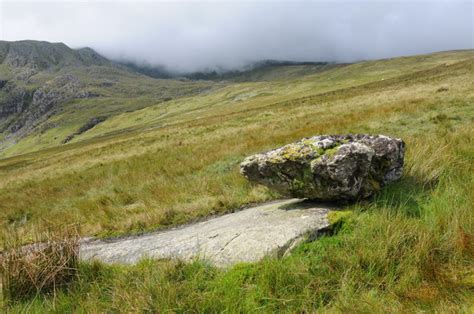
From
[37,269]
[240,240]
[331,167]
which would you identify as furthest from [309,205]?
[37,269]

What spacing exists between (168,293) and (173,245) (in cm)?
217

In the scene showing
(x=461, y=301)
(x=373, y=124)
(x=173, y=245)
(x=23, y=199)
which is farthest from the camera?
(x=23, y=199)

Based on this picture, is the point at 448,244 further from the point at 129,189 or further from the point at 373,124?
the point at 373,124

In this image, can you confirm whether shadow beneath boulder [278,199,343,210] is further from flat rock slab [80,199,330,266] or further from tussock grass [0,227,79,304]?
tussock grass [0,227,79,304]

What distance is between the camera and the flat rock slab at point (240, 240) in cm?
507

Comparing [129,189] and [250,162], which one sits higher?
[250,162]

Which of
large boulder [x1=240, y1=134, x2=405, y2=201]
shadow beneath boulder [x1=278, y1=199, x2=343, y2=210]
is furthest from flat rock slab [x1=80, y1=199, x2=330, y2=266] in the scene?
large boulder [x1=240, y1=134, x2=405, y2=201]

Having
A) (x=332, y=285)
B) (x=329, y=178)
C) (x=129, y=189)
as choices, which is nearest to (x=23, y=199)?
(x=129, y=189)

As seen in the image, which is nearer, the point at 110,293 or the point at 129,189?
the point at 110,293

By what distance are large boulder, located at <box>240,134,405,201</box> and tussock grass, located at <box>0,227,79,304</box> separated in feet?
12.8

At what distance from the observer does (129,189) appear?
1457 centimetres

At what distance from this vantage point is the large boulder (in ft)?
20.3

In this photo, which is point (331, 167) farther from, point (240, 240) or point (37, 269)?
point (37, 269)

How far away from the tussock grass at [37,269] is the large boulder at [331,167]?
12.8 feet
